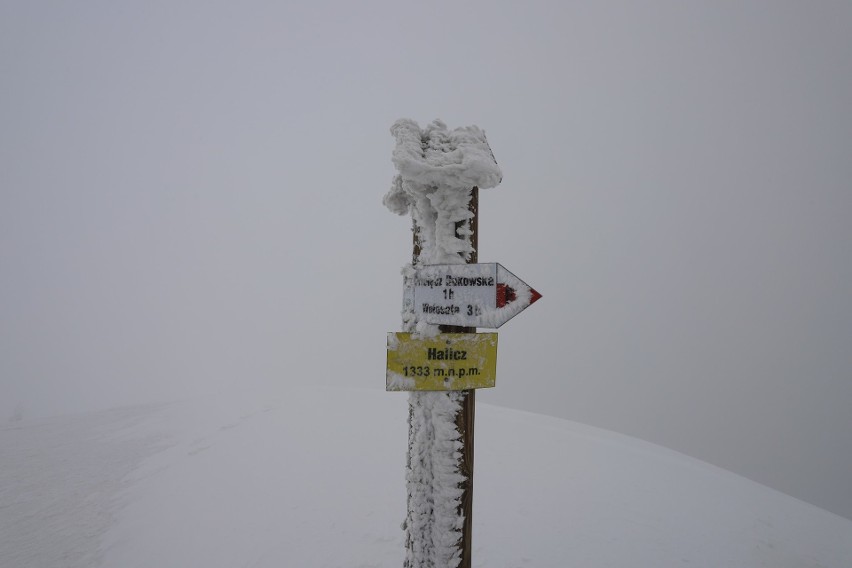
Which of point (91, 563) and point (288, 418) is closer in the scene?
point (91, 563)

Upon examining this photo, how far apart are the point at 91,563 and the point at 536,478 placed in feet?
15.9

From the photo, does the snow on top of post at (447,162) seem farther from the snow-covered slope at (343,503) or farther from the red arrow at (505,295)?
the snow-covered slope at (343,503)

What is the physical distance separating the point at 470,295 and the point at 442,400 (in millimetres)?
590

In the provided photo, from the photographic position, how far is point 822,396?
103 metres

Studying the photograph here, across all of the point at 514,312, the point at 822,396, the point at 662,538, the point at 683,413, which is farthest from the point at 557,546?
the point at 822,396

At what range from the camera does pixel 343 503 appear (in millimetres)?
4270

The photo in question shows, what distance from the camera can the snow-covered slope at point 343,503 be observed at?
3607 mm

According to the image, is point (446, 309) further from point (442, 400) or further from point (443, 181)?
point (443, 181)

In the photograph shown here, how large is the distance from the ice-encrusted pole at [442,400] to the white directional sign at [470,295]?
81 mm

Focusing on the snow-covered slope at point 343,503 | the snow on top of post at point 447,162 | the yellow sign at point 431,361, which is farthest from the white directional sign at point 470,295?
the snow-covered slope at point 343,503

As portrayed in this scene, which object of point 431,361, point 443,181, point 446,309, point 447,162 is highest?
point 447,162

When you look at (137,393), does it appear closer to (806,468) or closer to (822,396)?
(806,468)

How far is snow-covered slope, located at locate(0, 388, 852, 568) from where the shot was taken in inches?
142

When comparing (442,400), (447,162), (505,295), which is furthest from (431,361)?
(447,162)
